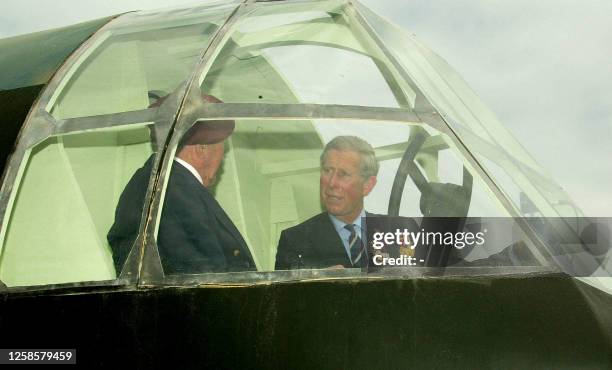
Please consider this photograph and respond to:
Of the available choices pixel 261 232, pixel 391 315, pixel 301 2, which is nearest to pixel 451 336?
pixel 391 315

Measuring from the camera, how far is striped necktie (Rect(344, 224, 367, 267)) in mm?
3621

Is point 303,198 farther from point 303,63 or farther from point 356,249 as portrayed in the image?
point 303,63

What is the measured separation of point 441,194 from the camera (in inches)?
150

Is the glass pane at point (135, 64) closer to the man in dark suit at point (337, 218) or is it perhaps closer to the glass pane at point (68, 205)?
the glass pane at point (68, 205)

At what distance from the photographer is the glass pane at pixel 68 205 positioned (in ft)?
13.1

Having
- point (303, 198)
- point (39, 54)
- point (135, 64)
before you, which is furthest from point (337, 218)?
point (39, 54)

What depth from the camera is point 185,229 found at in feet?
12.6

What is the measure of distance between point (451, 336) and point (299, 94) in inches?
56.0

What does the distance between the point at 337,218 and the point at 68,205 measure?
1406 mm

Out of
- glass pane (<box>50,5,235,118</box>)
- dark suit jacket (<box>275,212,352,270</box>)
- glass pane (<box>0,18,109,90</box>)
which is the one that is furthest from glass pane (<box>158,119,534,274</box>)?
glass pane (<box>0,18,109,90</box>)

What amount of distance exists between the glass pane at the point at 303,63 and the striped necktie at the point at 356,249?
2.18 ft

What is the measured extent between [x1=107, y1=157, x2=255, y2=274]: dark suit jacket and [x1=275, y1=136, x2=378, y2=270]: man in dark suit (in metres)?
0.22

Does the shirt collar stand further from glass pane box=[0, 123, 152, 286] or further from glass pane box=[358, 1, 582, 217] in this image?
glass pane box=[358, 1, 582, 217]

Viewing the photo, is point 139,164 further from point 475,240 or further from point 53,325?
point 475,240
